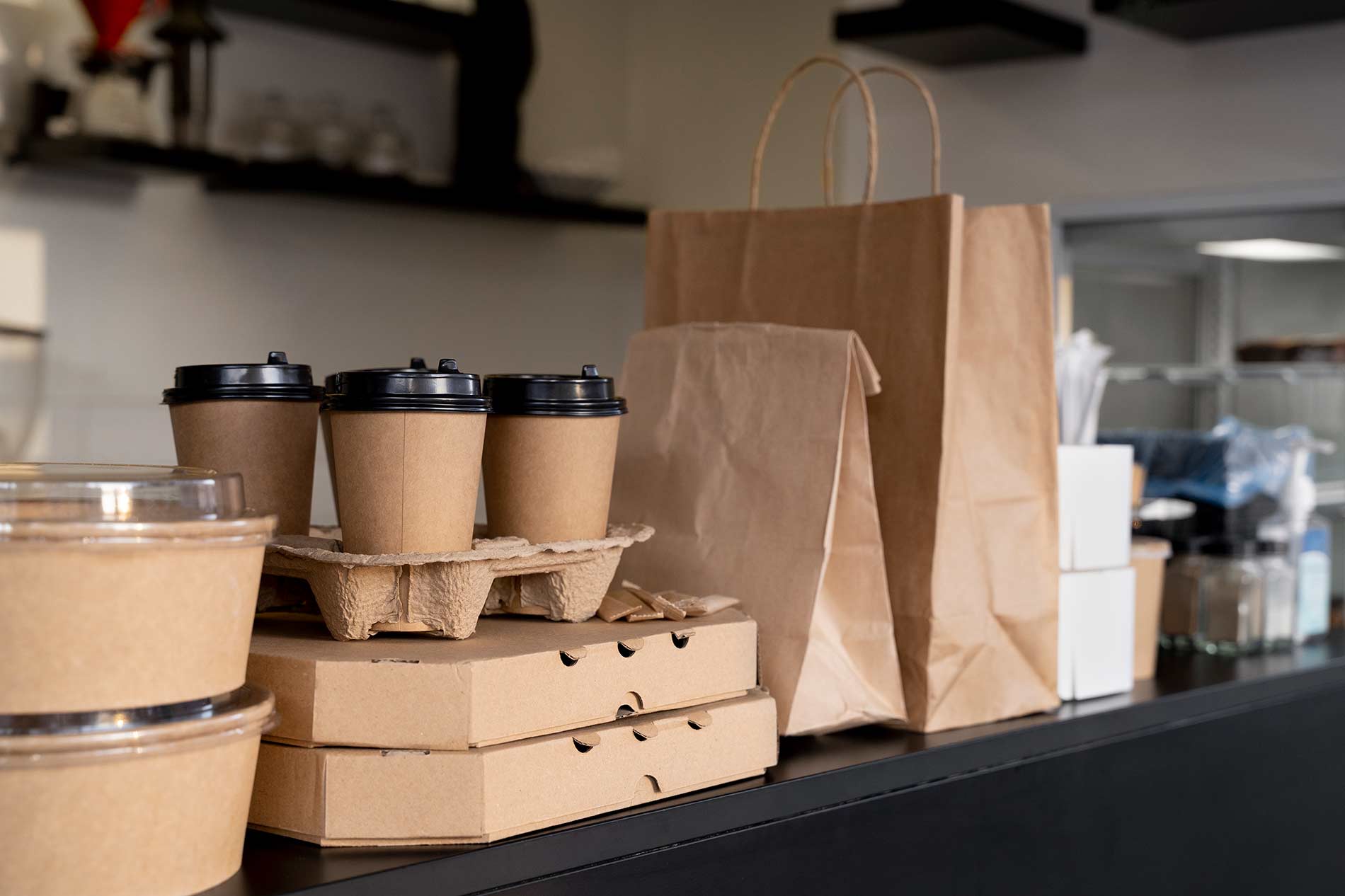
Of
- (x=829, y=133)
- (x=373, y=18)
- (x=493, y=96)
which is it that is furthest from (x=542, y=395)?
(x=493, y=96)

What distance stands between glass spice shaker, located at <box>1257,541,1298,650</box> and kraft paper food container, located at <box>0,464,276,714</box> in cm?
116

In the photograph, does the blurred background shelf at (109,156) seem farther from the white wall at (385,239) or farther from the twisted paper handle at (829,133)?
the twisted paper handle at (829,133)

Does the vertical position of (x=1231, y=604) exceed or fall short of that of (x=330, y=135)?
it falls short

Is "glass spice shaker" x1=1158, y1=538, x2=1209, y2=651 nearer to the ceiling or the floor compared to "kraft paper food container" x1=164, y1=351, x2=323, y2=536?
nearer to the floor

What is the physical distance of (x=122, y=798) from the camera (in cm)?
59

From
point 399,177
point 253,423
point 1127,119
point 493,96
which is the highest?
point 493,96

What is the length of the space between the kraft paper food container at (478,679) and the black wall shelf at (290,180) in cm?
186

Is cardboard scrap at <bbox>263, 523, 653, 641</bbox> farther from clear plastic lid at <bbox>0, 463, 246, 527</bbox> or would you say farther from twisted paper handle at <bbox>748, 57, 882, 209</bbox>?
twisted paper handle at <bbox>748, 57, 882, 209</bbox>

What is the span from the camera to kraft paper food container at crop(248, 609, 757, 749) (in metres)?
0.69

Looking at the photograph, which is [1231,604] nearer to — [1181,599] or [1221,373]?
[1181,599]

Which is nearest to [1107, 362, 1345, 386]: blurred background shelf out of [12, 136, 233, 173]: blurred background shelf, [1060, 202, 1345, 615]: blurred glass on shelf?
→ [1060, 202, 1345, 615]: blurred glass on shelf

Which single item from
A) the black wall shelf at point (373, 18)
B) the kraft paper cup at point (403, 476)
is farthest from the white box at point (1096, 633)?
the black wall shelf at point (373, 18)

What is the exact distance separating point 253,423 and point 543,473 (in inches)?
6.8

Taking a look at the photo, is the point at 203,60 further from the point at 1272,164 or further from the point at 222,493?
the point at 222,493
